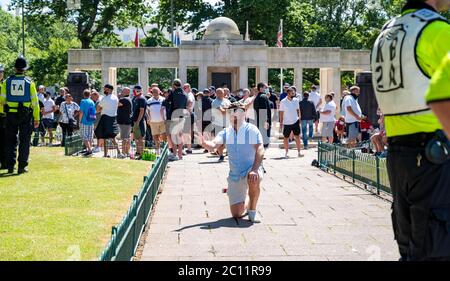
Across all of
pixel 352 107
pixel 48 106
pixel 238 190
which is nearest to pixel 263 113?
pixel 352 107

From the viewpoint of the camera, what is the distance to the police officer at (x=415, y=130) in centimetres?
377

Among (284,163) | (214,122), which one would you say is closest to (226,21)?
(214,122)

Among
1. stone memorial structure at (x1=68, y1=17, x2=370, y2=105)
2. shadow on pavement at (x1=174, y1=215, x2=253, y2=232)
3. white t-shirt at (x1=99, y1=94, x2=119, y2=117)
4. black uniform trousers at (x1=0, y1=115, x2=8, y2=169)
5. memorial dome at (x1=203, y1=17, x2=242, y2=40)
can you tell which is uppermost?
memorial dome at (x1=203, y1=17, x2=242, y2=40)

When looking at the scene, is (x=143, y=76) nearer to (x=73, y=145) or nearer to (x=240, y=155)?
(x=73, y=145)

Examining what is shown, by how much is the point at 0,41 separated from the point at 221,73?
52.5 metres

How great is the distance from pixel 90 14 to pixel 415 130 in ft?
151

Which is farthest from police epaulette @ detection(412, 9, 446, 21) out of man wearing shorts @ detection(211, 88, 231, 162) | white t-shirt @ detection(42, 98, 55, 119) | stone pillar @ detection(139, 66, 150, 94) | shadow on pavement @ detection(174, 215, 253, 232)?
stone pillar @ detection(139, 66, 150, 94)

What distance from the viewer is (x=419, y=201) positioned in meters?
3.88

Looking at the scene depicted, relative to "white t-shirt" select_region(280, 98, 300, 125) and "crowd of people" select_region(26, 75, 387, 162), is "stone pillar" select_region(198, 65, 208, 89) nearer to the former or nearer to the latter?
"crowd of people" select_region(26, 75, 387, 162)

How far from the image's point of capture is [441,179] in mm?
3785

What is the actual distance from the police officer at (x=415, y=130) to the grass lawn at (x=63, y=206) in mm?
3437

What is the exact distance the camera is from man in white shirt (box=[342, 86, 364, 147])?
1912cm

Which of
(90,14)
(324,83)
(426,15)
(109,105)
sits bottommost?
(109,105)

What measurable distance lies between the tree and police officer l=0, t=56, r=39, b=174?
35823mm
